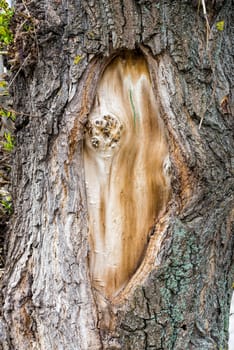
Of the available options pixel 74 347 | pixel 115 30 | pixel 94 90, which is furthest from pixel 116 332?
pixel 115 30

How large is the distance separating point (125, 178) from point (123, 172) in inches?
0.9

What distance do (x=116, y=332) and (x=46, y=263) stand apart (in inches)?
14.2

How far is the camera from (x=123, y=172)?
5.62 feet

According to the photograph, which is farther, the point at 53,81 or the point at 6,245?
the point at 6,245

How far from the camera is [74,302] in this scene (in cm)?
164

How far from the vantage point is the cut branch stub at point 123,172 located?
5.50 feet

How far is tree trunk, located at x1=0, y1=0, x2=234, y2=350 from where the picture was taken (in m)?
1.63

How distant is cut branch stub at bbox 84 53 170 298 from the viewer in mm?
1678

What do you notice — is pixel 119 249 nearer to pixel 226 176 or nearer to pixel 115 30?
pixel 226 176

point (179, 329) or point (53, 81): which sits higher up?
point (53, 81)

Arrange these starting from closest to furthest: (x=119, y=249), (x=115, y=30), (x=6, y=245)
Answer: (x=115, y=30) < (x=119, y=249) < (x=6, y=245)

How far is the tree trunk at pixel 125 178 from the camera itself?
163 cm

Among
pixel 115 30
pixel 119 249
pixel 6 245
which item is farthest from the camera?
pixel 6 245

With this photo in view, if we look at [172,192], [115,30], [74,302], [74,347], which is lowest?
[74,347]
